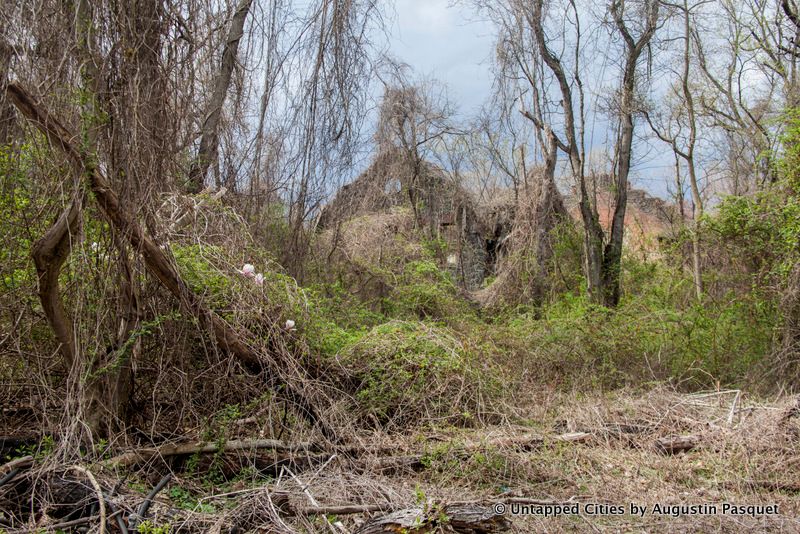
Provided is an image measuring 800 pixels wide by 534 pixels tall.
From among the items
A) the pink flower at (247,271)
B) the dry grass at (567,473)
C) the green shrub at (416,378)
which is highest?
the pink flower at (247,271)

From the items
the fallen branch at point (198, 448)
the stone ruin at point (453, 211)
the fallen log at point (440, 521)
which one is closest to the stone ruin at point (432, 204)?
the stone ruin at point (453, 211)

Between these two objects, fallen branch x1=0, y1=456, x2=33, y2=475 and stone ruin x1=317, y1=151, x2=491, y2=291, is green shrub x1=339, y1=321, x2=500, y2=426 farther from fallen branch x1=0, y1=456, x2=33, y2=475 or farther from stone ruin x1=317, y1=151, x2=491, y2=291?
stone ruin x1=317, y1=151, x2=491, y2=291

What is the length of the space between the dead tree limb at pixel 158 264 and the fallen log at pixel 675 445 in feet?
8.36

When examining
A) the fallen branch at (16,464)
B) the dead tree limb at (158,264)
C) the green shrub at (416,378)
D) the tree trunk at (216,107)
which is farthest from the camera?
the tree trunk at (216,107)

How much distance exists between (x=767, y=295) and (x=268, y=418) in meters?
5.68

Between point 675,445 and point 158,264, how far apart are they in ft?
13.4

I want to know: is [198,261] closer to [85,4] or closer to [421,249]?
[85,4]

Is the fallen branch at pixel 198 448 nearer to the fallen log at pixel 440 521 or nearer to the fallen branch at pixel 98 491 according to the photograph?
the fallen branch at pixel 98 491

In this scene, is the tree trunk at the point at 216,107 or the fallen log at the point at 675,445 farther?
the tree trunk at the point at 216,107

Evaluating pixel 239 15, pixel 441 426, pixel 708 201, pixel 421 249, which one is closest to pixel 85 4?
pixel 239 15

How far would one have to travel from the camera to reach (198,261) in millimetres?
4410

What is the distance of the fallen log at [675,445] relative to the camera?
15.0 ft

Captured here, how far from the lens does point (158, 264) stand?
3898 millimetres

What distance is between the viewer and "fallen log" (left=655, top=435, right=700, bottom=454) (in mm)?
4578
